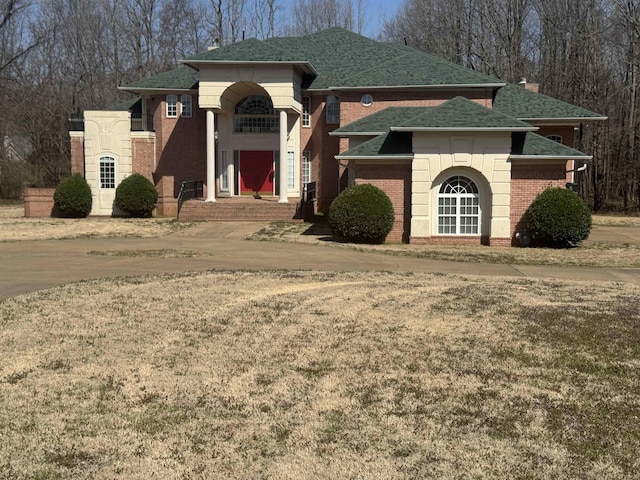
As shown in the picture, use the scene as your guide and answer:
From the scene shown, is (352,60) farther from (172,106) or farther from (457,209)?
(457,209)

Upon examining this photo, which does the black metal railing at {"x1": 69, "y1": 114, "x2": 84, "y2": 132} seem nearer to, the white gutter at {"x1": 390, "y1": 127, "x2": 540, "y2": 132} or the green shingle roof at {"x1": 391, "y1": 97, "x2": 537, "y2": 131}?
the green shingle roof at {"x1": 391, "y1": 97, "x2": 537, "y2": 131}

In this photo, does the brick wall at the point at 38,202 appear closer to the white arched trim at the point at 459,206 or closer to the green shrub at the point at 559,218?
the white arched trim at the point at 459,206

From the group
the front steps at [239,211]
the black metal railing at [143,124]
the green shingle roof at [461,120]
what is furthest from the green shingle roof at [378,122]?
the black metal railing at [143,124]

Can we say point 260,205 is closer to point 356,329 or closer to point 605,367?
point 356,329

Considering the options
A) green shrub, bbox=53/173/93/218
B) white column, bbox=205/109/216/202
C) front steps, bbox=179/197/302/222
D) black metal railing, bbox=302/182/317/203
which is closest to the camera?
front steps, bbox=179/197/302/222

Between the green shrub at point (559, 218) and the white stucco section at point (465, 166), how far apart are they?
1056mm

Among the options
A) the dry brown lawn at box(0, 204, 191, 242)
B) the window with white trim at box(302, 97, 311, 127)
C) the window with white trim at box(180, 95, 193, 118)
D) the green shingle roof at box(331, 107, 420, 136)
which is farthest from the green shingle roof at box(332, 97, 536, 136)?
the window with white trim at box(180, 95, 193, 118)

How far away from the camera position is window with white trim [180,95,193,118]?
35.5 metres

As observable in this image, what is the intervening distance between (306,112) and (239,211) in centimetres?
737

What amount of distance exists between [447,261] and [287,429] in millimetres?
13252

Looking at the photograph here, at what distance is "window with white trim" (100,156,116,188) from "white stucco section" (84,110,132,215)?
152 millimetres

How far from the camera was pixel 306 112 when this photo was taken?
3547 centimetres

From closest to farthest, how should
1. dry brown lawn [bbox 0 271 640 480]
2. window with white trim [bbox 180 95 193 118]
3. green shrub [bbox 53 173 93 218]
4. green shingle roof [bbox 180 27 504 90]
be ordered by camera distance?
dry brown lawn [bbox 0 271 640 480] → green shingle roof [bbox 180 27 504 90] → green shrub [bbox 53 173 93 218] → window with white trim [bbox 180 95 193 118]

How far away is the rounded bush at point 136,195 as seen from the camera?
32281mm
